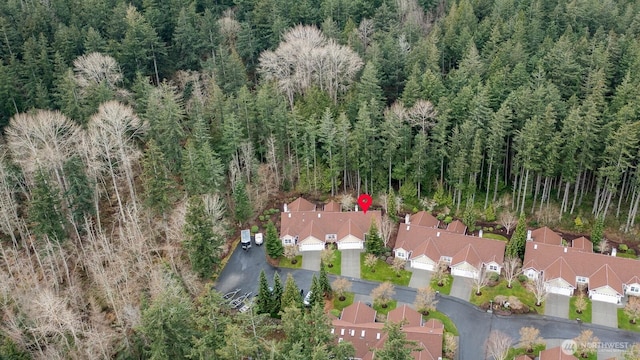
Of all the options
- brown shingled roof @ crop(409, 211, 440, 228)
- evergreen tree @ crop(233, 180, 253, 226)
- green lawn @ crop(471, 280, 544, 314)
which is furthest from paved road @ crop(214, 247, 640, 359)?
→ brown shingled roof @ crop(409, 211, 440, 228)

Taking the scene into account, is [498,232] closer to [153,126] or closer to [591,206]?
[591,206]

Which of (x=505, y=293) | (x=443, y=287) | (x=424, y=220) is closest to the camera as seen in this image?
(x=505, y=293)

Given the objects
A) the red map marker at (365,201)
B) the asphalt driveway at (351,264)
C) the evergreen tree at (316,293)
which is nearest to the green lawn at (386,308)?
the asphalt driveway at (351,264)

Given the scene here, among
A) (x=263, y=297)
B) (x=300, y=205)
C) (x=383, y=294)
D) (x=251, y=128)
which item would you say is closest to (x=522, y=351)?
(x=383, y=294)

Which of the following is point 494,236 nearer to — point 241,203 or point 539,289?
point 539,289

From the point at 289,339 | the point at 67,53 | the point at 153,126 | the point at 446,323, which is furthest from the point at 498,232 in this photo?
the point at 67,53
